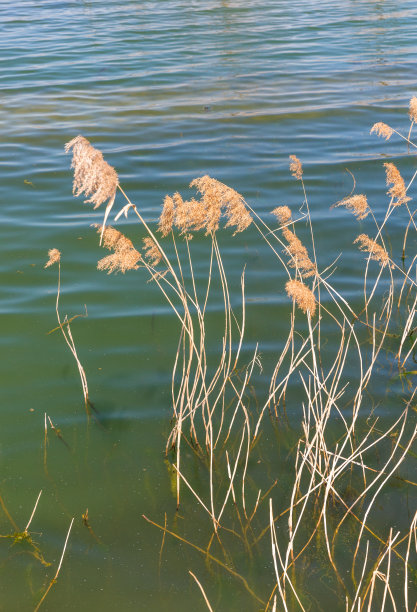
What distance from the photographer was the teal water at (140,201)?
3.15 metres

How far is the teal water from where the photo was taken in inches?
124

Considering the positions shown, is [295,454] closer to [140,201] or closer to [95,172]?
[95,172]

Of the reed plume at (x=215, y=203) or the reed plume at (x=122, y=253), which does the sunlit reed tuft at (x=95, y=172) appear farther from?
the reed plume at (x=215, y=203)

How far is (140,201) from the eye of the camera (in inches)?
261

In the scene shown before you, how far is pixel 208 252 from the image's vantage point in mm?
5742

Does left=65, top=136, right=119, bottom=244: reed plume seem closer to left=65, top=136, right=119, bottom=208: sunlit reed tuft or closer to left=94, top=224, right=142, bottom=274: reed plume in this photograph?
left=65, top=136, right=119, bottom=208: sunlit reed tuft

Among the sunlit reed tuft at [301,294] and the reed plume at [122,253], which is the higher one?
the reed plume at [122,253]

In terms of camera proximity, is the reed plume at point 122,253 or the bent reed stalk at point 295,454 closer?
the bent reed stalk at point 295,454

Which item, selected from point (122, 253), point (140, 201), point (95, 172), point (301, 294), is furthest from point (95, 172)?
point (140, 201)

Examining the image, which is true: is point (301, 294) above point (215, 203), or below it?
below

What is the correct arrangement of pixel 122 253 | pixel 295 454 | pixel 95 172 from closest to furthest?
pixel 95 172, pixel 122 253, pixel 295 454

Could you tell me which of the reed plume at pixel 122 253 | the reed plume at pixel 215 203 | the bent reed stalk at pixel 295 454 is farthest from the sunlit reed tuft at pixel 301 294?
the reed plume at pixel 122 253

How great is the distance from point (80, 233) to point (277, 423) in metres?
2.80

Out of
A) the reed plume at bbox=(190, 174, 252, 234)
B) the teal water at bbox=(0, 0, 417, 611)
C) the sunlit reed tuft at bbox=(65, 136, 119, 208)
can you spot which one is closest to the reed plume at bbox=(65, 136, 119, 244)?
the sunlit reed tuft at bbox=(65, 136, 119, 208)
